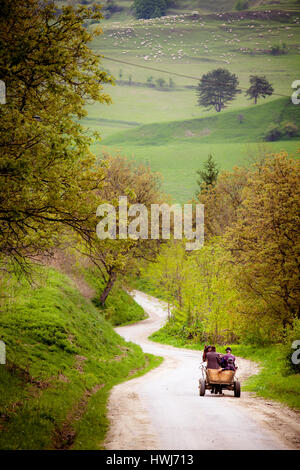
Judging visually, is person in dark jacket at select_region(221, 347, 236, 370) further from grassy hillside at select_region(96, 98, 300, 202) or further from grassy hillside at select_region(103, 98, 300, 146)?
grassy hillside at select_region(103, 98, 300, 146)

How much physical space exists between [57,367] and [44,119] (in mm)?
10630

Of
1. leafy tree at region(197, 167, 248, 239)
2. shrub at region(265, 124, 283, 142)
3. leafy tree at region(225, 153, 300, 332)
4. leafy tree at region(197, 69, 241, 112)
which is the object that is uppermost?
leafy tree at region(197, 69, 241, 112)

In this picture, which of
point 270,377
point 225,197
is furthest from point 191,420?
point 225,197

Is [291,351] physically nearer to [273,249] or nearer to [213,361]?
[213,361]

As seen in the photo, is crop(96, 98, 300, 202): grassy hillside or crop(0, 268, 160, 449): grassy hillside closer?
crop(0, 268, 160, 449): grassy hillside

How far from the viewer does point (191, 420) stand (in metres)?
11.0

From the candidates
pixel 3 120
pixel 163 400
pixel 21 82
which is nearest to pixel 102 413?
pixel 163 400

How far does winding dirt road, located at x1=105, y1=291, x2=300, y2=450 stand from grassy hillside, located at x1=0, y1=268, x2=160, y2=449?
66 centimetres

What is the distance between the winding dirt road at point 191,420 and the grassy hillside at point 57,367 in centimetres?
66

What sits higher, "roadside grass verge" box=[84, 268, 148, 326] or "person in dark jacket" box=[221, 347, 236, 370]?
A: "person in dark jacket" box=[221, 347, 236, 370]

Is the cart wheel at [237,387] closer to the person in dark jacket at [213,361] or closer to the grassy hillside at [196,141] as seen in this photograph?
the person in dark jacket at [213,361]

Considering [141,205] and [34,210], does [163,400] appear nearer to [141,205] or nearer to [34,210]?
[34,210]

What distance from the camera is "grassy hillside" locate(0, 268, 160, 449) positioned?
1052 cm

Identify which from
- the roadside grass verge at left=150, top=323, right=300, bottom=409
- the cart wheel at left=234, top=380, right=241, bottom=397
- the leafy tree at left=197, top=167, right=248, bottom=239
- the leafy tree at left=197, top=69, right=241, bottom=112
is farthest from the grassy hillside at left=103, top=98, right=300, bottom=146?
the cart wheel at left=234, top=380, right=241, bottom=397
